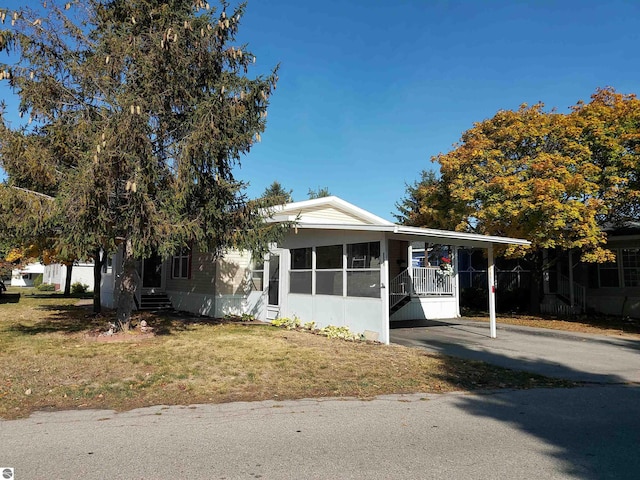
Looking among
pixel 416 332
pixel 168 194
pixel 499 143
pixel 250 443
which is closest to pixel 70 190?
pixel 168 194

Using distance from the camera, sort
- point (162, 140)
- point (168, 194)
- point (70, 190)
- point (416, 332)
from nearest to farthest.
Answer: point (70, 190)
point (168, 194)
point (162, 140)
point (416, 332)

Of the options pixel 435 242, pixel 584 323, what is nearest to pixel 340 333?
pixel 435 242

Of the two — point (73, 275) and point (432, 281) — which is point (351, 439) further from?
point (73, 275)

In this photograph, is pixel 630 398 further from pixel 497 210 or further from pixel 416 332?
pixel 497 210

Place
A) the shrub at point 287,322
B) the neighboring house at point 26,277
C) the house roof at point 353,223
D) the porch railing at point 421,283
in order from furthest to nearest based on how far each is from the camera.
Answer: the neighboring house at point 26,277 < the porch railing at point 421,283 < the shrub at point 287,322 < the house roof at point 353,223

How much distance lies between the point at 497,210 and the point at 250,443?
42.8 feet

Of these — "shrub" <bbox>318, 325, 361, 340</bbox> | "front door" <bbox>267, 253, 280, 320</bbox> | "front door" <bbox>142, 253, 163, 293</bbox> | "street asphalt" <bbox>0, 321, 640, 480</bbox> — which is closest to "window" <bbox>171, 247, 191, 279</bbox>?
"front door" <bbox>142, 253, 163, 293</bbox>

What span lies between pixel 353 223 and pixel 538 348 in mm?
6615

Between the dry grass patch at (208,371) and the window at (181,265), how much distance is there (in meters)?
6.64

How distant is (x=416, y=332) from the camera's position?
44.7 feet

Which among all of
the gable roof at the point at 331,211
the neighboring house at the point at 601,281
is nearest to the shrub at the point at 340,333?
the gable roof at the point at 331,211

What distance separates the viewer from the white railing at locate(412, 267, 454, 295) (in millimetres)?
17250

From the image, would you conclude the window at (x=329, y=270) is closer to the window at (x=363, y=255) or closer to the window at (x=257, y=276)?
the window at (x=363, y=255)

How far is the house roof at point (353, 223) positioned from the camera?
1102 centimetres
